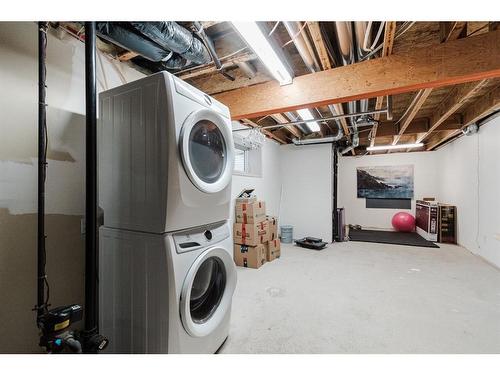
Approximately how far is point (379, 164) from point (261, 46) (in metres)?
6.86

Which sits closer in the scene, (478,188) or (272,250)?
(272,250)

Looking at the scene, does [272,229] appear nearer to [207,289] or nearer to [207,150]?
[207,289]

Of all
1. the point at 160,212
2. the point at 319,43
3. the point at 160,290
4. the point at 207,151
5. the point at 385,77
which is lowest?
the point at 160,290

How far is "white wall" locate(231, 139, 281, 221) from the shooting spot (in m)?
4.48

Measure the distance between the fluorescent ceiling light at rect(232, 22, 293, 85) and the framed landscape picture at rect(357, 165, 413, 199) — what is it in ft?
20.2

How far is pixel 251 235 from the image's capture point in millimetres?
3684

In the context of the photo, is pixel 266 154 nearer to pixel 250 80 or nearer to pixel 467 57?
pixel 250 80

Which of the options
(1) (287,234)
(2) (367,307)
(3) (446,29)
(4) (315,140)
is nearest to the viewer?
(3) (446,29)

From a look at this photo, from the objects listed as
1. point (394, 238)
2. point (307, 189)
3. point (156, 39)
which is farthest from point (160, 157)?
point (394, 238)

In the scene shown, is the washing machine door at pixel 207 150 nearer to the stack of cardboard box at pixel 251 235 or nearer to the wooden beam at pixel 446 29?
the wooden beam at pixel 446 29

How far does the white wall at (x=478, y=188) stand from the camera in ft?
12.0

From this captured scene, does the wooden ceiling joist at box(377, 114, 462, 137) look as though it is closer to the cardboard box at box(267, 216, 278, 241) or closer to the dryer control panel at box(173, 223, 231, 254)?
the cardboard box at box(267, 216, 278, 241)

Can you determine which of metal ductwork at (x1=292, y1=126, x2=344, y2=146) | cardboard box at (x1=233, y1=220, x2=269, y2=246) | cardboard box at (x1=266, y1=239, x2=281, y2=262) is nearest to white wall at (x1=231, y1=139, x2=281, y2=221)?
metal ductwork at (x1=292, y1=126, x2=344, y2=146)

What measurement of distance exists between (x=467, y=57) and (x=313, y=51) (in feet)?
3.96
